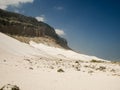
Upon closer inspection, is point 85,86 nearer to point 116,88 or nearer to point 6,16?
point 116,88

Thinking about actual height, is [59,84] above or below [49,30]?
below

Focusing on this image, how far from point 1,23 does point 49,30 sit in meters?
38.5

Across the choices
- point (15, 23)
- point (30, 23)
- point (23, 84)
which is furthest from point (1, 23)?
point (23, 84)

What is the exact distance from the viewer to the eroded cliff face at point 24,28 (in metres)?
94.8

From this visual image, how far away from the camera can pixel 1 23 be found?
305ft

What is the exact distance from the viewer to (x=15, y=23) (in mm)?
100688

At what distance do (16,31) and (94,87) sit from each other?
3657 inches

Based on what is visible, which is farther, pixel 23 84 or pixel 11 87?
pixel 23 84

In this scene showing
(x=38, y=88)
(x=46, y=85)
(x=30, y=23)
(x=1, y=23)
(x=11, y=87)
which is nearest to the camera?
(x=11, y=87)

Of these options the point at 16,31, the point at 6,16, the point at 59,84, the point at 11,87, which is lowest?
the point at 11,87

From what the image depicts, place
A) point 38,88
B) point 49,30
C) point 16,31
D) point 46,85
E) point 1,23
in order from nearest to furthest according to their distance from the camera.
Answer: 1. point 38,88
2. point 46,85
3. point 1,23
4. point 16,31
5. point 49,30

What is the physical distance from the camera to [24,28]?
105 metres

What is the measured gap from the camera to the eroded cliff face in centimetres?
9485

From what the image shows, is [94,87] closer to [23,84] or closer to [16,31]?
[23,84]
